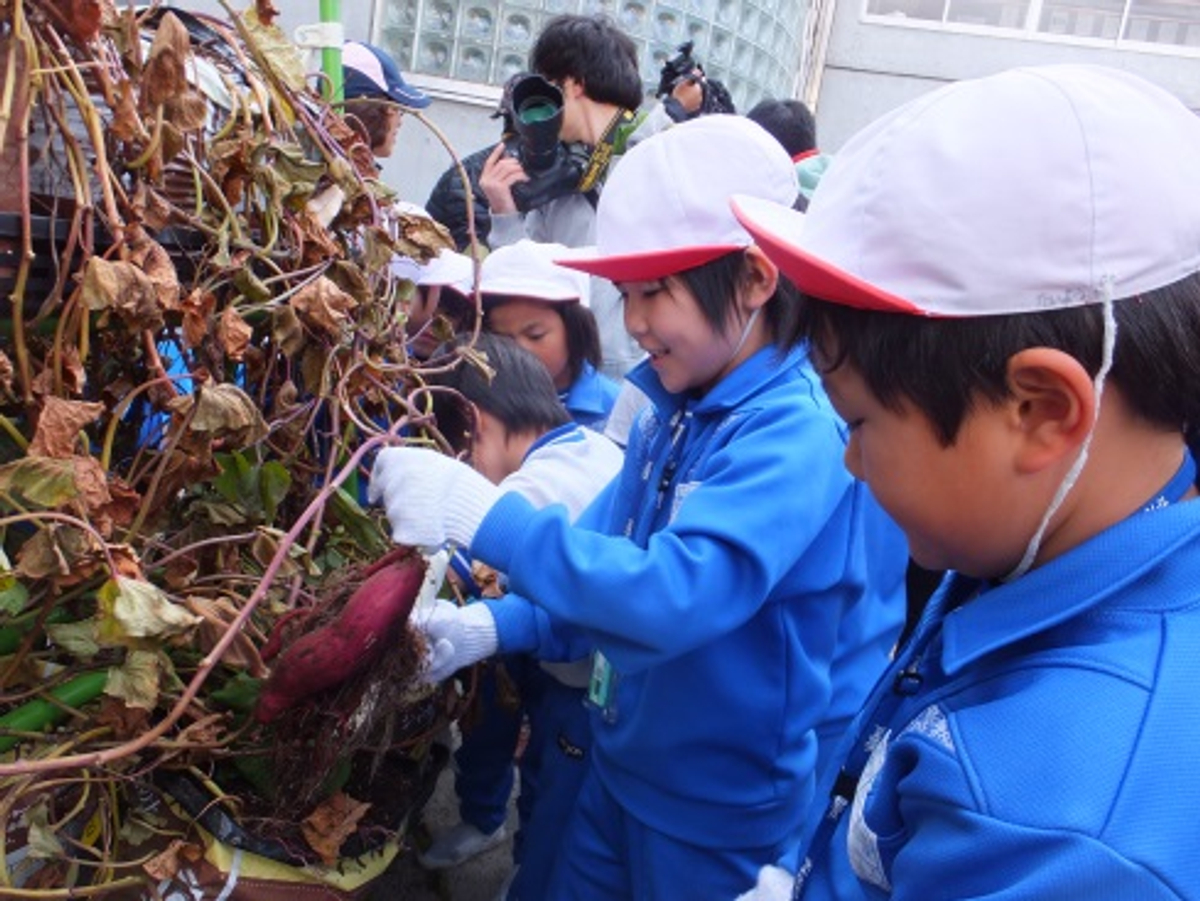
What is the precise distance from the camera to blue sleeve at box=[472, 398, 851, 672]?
1.20 metres

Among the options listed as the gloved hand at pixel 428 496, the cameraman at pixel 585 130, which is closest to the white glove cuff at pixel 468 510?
the gloved hand at pixel 428 496

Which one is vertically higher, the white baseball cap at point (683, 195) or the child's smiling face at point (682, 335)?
the white baseball cap at point (683, 195)

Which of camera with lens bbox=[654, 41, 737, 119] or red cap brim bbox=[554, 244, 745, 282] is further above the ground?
camera with lens bbox=[654, 41, 737, 119]

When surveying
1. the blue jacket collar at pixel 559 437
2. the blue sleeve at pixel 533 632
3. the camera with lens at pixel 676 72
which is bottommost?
the blue sleeve at pixel 533 632

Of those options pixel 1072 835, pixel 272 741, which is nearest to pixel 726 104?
pixel 272 741

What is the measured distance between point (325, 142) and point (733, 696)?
0.84m

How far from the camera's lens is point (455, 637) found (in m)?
1.40

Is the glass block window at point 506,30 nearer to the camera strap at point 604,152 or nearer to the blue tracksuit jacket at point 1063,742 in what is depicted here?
the camera strap at point 604,152

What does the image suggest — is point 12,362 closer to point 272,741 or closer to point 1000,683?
point 272,741

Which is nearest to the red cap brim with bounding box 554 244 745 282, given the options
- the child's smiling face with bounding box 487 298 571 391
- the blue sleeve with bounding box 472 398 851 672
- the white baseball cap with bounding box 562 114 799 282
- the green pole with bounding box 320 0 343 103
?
the white baseball cap with bounding box 562 114 799 282

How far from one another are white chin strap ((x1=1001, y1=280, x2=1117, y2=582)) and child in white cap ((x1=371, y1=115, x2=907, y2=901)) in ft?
1.55

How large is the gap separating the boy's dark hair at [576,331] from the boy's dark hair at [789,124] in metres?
1.52

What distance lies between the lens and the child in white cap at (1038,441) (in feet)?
2.16

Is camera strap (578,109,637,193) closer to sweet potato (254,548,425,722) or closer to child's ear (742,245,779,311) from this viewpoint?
child's ear (742,245,779,311)
